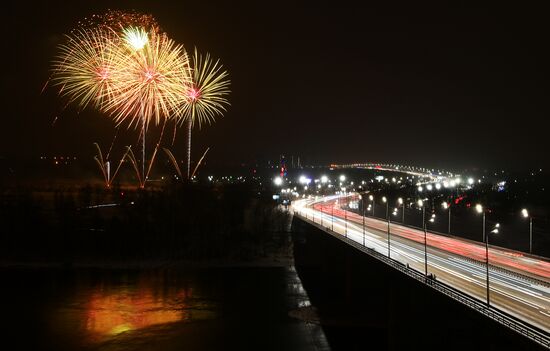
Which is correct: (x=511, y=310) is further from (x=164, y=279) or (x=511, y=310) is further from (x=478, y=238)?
(x=164, y=279)

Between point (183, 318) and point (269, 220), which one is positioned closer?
point (183, 318)

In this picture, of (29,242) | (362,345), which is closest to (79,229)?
(29,242)

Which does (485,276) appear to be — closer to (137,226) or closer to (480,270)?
(480,270)

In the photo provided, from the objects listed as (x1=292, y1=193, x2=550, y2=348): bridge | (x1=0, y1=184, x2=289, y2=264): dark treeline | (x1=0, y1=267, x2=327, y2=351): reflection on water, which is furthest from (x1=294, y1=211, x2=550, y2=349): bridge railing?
(x1=0, y1=184, x2=289, y2=264): dark treeline

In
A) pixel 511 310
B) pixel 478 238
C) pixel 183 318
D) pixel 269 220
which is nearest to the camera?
pixel 511 310

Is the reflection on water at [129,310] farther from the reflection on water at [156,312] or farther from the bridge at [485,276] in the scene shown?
the bridge at [485,276]

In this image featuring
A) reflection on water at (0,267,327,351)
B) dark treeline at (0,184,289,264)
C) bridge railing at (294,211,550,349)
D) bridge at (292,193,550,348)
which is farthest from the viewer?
dark treeline at (0,184,289,264)

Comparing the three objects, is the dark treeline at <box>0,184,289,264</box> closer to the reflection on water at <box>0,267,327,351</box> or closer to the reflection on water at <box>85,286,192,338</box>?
the reflection on water at <box>0,267,327,351</box>
